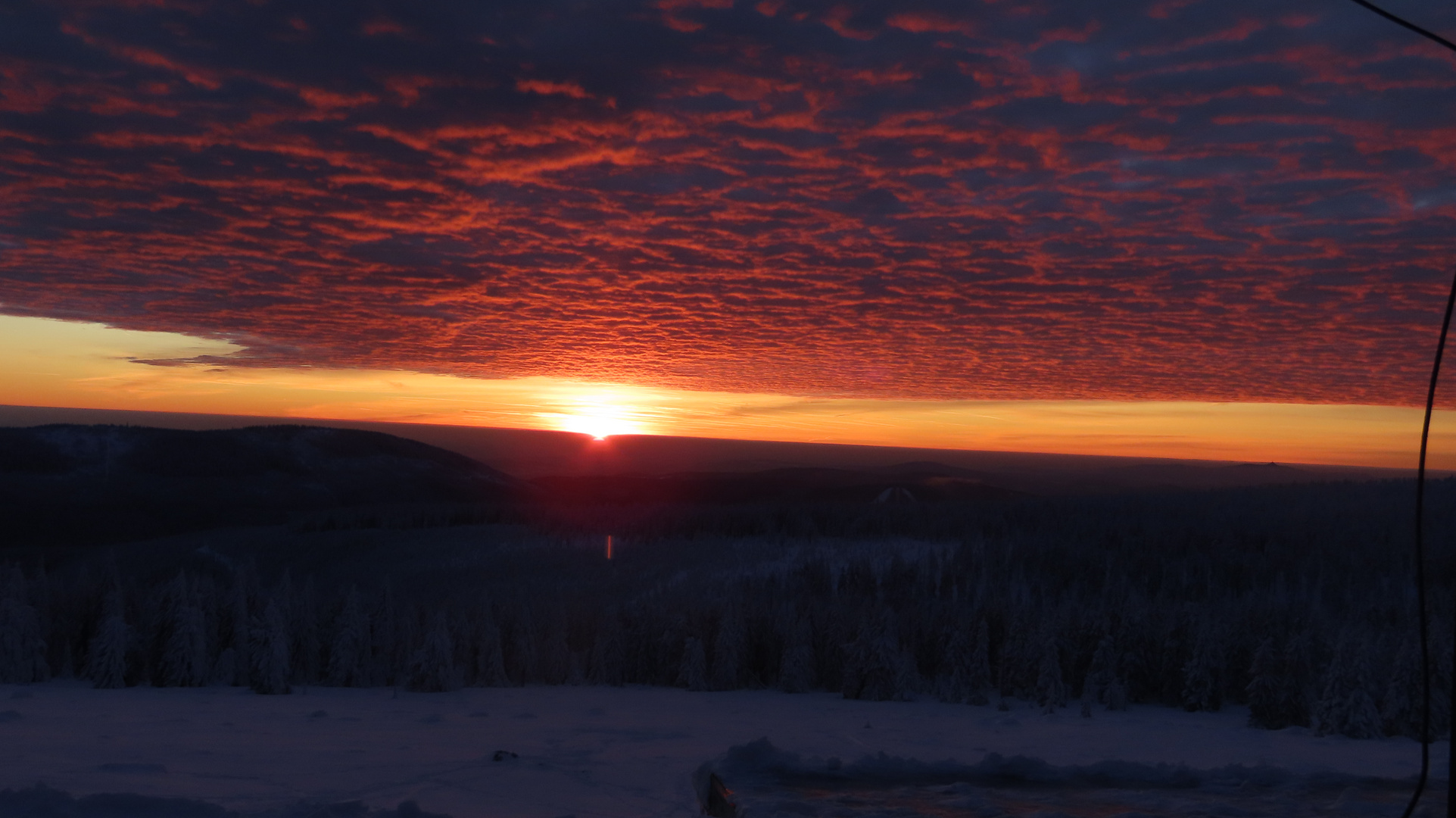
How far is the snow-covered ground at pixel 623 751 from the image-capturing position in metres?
9.48

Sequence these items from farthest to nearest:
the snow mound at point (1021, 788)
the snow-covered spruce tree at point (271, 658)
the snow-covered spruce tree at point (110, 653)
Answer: the snow-covered spruce tree at point (110, 653) → the snow-covered spruce tree at point (271, 658) → the snow mound at point (1021, 788)

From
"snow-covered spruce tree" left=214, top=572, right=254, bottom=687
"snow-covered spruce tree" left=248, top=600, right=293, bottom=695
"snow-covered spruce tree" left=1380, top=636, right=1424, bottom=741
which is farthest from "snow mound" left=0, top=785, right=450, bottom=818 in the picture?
"snow-covered spruce tree" left=1380, top=636, right=1424, bottom=741

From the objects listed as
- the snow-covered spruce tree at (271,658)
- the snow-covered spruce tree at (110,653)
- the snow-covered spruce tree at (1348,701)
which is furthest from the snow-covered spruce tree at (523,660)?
the snow-covered spruce tree at (1348,701)

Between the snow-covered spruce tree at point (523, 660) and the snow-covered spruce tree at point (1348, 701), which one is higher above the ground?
the snow-covered spruce tree at point (1348, 701)

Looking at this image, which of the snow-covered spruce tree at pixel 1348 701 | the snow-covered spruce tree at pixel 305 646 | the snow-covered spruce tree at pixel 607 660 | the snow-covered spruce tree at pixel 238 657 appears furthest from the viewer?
the snow-covered spruce tree at pixel 607 660

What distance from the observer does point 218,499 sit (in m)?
98.6

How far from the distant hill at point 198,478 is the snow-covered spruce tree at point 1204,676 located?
87362 millimetres

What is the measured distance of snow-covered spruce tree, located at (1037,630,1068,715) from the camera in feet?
59.4

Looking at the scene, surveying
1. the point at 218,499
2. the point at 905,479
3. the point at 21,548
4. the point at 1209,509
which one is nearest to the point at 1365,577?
the point at 1209,509

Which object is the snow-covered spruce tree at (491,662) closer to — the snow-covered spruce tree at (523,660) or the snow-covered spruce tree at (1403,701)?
the snow-covered spruce tree at (523,660)

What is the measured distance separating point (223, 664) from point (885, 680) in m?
12.9

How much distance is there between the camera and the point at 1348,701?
15.4m

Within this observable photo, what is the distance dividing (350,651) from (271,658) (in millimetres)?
1961

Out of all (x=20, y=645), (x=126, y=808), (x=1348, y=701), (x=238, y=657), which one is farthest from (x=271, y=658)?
(x=1348, y=701)
